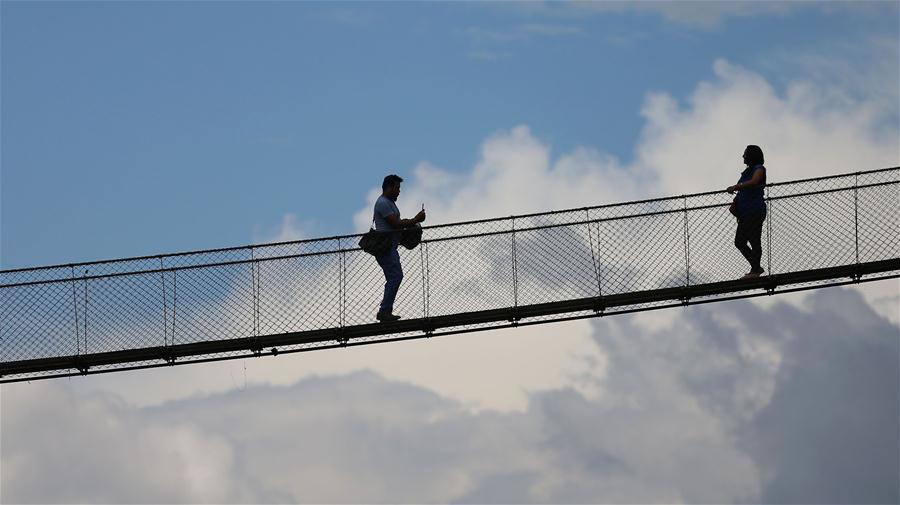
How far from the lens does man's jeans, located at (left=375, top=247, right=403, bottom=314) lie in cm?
2359

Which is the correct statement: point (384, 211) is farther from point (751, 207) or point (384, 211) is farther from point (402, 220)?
point (751, 207)

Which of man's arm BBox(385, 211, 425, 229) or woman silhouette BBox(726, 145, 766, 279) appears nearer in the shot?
man's arm BBox(385, 211, 425, 229)

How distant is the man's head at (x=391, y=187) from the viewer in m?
22.9

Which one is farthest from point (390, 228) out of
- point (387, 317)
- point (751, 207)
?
point (751, 207)

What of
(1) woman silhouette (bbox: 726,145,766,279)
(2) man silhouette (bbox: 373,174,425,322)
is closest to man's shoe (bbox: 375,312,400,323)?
(2) man silhouette (bbox: 373,174,425,322)

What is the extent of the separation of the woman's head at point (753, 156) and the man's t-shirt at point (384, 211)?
5674 millimetres

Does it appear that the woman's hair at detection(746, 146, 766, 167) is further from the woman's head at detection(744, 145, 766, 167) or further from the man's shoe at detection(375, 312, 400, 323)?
the man's shoe at detection(375, 312, 400, 323)

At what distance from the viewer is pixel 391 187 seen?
906 inches

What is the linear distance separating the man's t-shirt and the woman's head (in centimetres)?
567

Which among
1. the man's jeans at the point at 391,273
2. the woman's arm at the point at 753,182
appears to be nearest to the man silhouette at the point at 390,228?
the man's jeans at the point at 391,273

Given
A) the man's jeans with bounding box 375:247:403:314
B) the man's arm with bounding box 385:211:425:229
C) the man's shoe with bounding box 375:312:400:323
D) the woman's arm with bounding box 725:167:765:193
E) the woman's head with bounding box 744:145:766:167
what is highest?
the woman's head with bounding box 744:145:766:167

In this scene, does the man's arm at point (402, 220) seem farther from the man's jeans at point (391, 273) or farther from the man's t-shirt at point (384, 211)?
the man's jeans at point (391, 273)

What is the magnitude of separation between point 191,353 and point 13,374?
318 cm

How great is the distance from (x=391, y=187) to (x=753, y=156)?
5.82m
